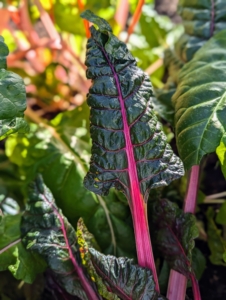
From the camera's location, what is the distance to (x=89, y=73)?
82 cm

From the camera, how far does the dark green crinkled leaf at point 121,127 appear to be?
0.82m

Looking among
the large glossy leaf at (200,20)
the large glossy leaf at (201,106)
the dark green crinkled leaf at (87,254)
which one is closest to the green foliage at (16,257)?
the dark green crinkled leaf at (87,254)

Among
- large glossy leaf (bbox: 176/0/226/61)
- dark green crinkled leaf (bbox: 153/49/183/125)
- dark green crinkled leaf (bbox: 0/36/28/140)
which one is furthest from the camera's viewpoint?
large glossy leaf (bbox: 176/0/226/61)

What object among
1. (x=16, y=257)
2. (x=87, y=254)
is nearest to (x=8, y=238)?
(x=16, y=257)

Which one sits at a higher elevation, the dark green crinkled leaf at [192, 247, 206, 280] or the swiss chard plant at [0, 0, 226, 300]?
the swiss chard plant at [0, 0, 226, 300]

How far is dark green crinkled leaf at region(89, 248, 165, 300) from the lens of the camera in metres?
0.81

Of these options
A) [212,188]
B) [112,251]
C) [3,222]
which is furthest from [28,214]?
[212,188]

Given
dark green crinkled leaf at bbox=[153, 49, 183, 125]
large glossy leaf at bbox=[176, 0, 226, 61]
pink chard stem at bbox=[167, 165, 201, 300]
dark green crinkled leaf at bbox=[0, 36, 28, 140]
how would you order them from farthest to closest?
1. large glossy leaf at bbox=[176, 0, 226, 61]
2. dark green crinkled leaf at bbox=[153, 49, 183, 125]
3. pink chard stem at bbox=[167, 165, 201, 300]
4. dark green crinkled leaf at bbox=[0, 36, 28, 140]

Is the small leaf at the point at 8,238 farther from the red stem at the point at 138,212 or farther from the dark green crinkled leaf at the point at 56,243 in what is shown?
the red stem at the point at 138,212

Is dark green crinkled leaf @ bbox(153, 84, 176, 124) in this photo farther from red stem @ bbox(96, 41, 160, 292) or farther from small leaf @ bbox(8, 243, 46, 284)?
small leaf @ bbox(8, 243, 46, 284)

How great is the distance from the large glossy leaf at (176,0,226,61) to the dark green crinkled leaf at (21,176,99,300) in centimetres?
52

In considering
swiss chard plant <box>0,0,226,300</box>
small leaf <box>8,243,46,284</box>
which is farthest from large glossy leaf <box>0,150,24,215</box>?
small leaf <box>8,243,46,284</box>

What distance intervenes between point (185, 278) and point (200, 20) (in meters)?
0.61

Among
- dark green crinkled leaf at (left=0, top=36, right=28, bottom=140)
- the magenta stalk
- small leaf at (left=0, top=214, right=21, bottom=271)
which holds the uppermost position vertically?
dark green crinkled leaf at (left=0, top=36, right=28, bottom=140)
